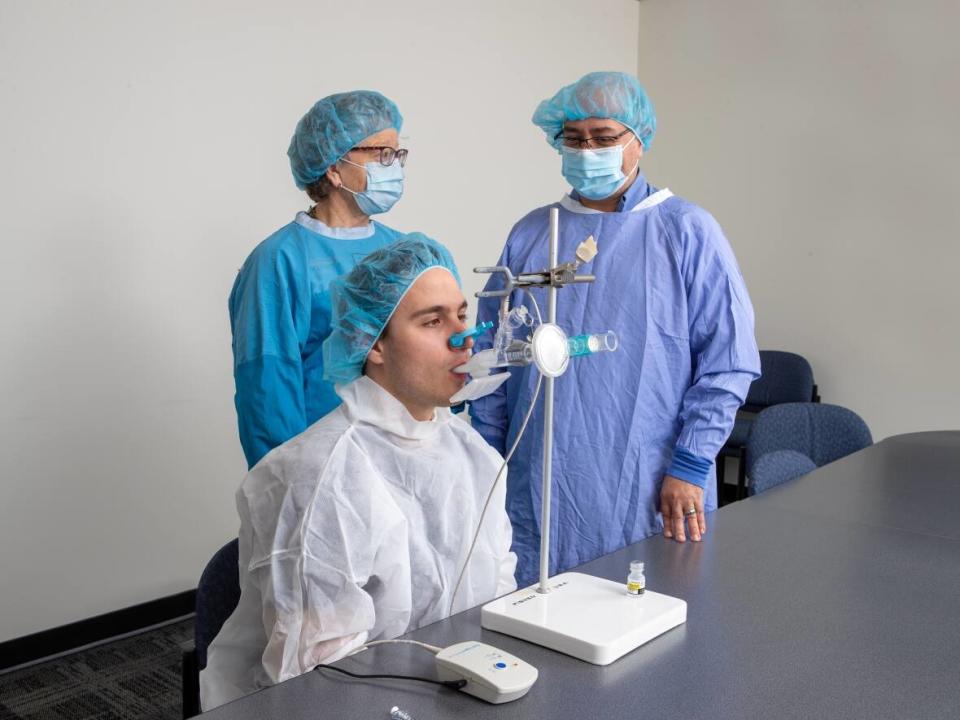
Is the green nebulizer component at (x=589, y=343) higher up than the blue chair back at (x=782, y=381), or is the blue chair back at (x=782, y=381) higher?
the green nebulizer component at (x=589, y=343)

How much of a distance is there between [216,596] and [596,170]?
1215mm

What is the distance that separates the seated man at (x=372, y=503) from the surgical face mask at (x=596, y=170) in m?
0.63

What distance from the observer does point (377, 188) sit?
216cm

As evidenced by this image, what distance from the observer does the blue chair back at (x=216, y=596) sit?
1.34 meters

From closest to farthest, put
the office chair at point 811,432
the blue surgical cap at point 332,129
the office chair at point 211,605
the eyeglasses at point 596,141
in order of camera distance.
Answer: the office chair at point 211,605, the eyeglasses at point 596,141, the blue surgical cap at point 332,129, the office chair at point 811,432

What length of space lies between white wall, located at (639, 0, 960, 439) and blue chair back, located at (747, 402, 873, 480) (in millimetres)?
1465

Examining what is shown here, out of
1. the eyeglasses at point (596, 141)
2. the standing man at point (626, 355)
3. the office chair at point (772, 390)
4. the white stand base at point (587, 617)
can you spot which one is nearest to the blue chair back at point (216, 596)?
the white stand base at point (587, 617)

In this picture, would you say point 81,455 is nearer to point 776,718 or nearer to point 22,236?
point 22,236

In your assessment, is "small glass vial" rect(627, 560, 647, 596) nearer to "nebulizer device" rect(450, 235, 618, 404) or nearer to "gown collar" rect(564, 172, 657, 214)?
"nebulizer device" rect(450, 235, 618, 404)

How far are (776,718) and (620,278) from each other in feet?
3.74

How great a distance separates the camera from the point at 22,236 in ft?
8.68

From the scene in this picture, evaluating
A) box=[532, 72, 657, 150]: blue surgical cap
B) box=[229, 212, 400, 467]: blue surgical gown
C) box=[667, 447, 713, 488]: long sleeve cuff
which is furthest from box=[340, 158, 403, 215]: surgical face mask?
box=[667, 447, 713, 488]: long sleeve cuff

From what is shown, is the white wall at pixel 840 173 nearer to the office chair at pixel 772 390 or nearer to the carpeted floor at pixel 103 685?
the office chair at pixel 772 390

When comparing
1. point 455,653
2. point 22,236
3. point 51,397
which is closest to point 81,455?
point 51,397
